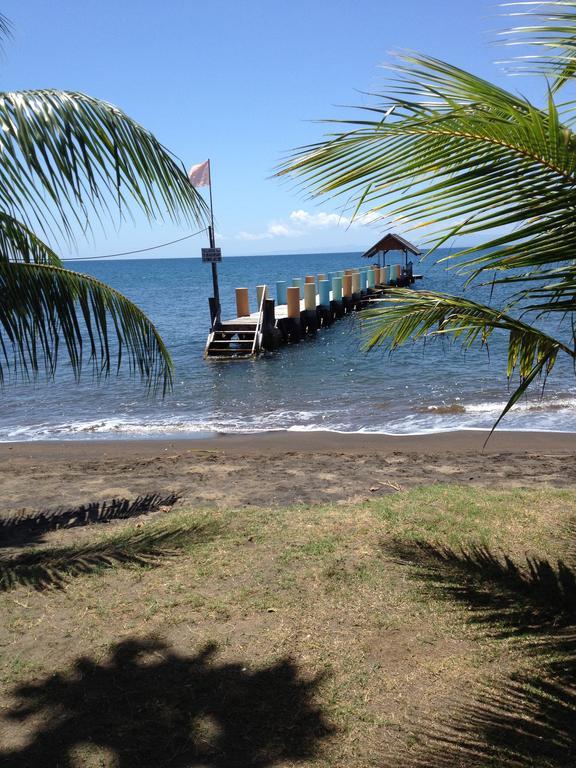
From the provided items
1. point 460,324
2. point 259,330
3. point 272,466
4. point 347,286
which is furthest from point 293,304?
point 460,324

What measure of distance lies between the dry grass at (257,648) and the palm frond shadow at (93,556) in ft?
0.12

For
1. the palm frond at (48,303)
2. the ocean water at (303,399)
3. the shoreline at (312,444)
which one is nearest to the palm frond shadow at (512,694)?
the palm frond at (48,303)

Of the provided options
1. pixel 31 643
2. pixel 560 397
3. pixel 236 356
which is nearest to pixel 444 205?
pixel 31 643

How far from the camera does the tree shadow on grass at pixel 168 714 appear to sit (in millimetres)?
3064

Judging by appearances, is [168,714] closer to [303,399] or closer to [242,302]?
[303,399]

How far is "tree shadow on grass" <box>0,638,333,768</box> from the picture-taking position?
3.06m

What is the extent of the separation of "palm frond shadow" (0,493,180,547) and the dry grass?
1.35 ft

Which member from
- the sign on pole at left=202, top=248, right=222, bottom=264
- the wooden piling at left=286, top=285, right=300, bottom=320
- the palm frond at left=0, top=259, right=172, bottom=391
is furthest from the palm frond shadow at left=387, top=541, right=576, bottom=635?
the wooden piling at left=286, top=285, right=300, bottom=320

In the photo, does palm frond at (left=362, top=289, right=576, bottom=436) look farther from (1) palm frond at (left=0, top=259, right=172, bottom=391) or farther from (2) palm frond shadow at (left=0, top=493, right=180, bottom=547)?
(2) palm frond shadow at (left=0, top=493, right=180, bottom=547)

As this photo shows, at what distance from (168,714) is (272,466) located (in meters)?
6.08

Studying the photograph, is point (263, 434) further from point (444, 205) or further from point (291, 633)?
point (444, 205)

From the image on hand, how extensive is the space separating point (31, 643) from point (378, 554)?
244cm

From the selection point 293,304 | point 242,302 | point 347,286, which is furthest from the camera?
point 347,286

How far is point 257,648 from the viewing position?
394 centimetres
